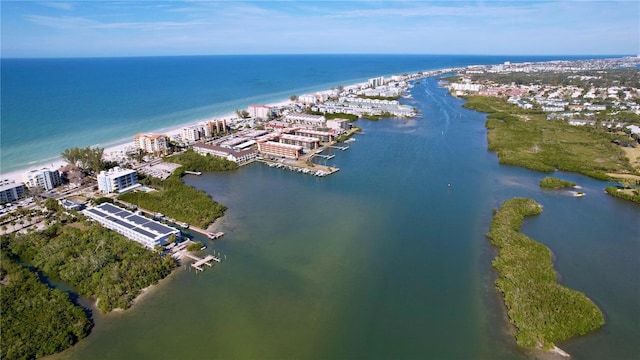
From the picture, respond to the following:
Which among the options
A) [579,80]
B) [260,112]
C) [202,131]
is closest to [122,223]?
[202,131]

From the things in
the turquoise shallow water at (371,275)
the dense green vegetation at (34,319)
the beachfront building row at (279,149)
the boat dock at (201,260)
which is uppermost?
the beachfront building row at (279,149)

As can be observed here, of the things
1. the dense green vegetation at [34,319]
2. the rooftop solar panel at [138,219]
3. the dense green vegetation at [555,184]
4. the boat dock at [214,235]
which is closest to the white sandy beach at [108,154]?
the rooftop solar panel at [138,219]

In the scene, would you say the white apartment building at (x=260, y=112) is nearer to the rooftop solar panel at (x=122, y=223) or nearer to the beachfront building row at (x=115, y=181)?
the beachfront building row at (x=115, y=181)

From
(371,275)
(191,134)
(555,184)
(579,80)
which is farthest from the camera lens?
(579,80)

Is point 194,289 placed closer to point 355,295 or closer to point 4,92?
point 355,295

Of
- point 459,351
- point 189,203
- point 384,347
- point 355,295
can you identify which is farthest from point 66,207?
point 459,351

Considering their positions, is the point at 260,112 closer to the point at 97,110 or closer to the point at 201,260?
the point at 97,110

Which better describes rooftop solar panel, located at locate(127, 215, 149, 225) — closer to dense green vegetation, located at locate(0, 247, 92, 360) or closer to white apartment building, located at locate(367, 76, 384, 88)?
dense green vegetation, located at locate(0, 247, 92, 360)
